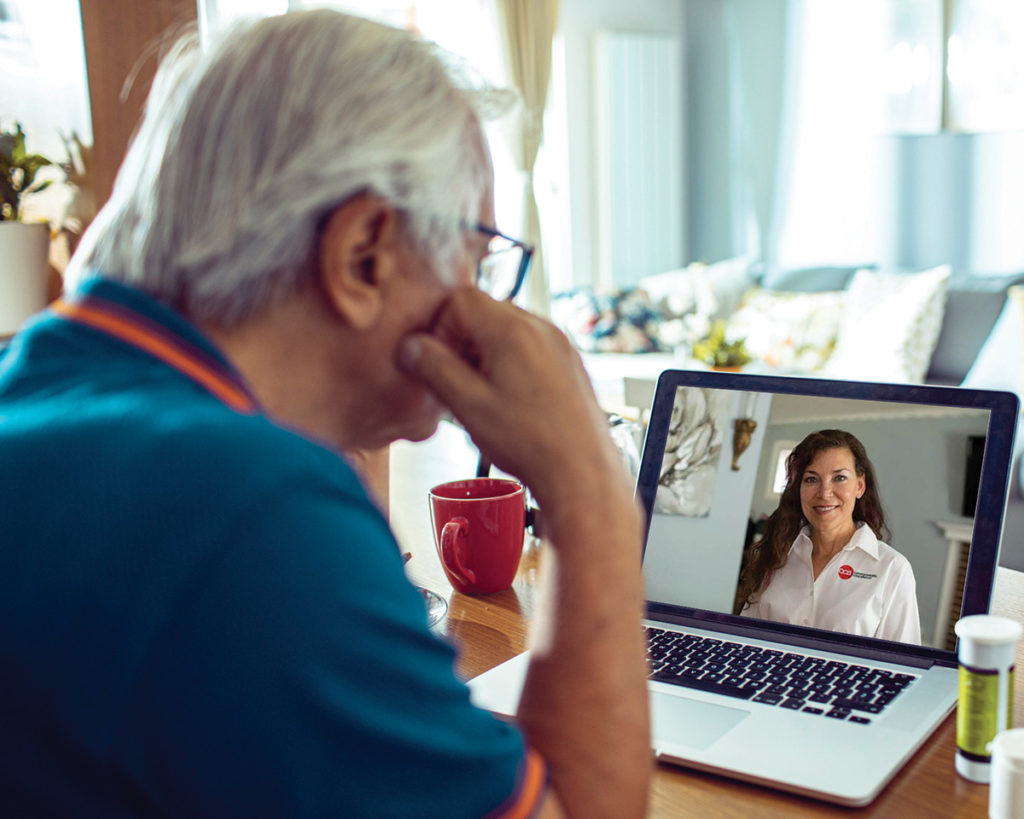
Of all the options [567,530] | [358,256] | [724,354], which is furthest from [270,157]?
[724,354]

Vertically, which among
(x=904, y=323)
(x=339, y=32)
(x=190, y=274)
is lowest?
(x=904, y=323)

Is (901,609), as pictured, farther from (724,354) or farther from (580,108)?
(580,108)

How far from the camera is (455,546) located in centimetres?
109

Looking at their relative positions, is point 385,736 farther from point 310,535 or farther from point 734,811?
point 734,811

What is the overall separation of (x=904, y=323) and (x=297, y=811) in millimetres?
3796

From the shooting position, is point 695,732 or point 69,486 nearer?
point 69,486

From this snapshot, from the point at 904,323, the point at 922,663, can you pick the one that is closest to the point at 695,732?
the point at 922,663

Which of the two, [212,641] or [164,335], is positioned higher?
[164,335]

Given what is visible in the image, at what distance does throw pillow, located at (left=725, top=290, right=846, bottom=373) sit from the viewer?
397 centimetres

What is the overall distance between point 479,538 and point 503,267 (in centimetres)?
41

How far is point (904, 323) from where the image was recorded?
12.6ft

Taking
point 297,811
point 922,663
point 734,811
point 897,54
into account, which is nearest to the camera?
point 297,811

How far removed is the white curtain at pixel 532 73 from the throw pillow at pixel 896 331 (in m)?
1.56

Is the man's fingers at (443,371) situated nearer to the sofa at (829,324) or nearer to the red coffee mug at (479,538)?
the red coffee mug at (479,538)
